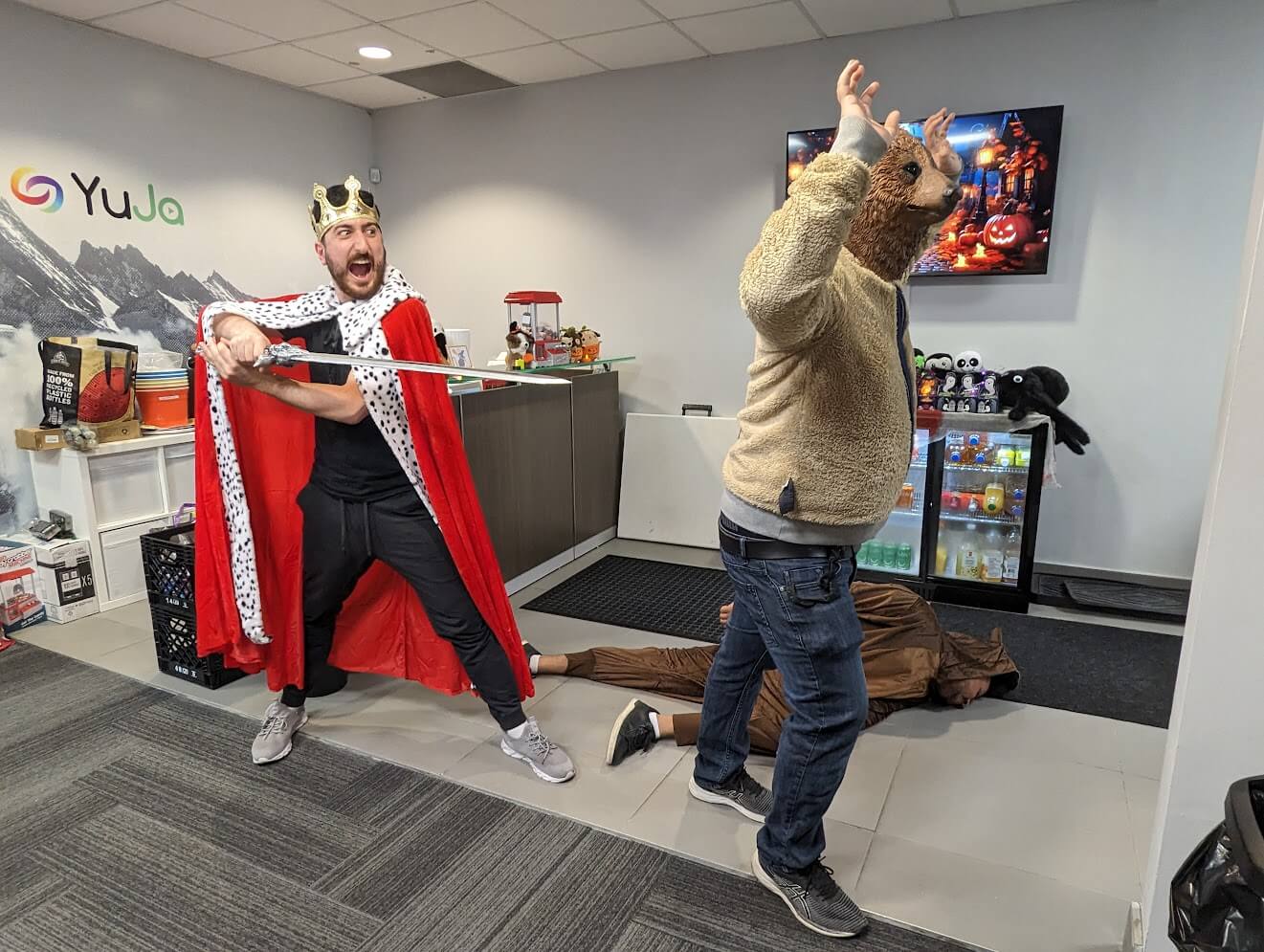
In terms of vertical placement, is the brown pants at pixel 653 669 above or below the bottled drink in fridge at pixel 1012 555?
below

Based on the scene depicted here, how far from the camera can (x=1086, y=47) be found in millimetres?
3379

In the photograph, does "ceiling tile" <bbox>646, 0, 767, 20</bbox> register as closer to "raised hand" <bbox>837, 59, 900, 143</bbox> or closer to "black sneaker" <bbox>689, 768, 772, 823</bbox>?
"raised hand" <bbox>837, 59, 900, 143</bbox>

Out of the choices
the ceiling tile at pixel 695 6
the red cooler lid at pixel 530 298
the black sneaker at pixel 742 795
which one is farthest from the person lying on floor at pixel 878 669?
the ceiling tile at pixel 695 6

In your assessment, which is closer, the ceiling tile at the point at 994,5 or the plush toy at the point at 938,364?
the ceiling tile at the point at 994,5

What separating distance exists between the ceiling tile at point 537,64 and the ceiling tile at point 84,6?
156cm

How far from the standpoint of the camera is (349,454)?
2.10m

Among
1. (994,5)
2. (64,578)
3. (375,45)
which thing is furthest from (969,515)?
(64,578)

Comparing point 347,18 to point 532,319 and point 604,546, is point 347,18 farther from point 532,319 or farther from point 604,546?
point 604,546

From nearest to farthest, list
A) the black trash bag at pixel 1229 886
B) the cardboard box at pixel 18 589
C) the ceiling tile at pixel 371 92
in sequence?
the black trash bag at pixel 1229 886 → the cardboard box at pixel 18 589 → the ceiling tile at pixel 371 92

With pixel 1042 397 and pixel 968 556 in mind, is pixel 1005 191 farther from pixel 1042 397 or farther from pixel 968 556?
pixel 968 556

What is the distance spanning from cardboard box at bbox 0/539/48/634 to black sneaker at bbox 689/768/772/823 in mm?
3012

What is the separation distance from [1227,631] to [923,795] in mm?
1067

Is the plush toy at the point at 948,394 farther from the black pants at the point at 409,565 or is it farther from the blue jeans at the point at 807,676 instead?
the black pants at the point at 409,565

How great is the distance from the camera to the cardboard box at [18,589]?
3.21m
